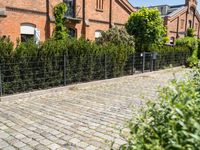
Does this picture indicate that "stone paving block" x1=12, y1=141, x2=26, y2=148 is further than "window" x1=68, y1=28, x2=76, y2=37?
No

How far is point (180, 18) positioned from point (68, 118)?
32.2 metres

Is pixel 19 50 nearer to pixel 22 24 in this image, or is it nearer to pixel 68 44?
pixel 68 44

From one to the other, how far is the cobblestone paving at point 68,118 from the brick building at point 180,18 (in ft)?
82.2

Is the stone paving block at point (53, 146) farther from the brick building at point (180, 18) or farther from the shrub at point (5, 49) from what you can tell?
the brick building at point (180, 18)

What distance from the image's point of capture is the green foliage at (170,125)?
153 centimetres

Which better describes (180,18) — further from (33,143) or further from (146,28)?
(33,143)

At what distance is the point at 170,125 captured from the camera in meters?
1.72

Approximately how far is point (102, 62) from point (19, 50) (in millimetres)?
4377

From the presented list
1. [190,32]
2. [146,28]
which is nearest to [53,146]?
[146,28]

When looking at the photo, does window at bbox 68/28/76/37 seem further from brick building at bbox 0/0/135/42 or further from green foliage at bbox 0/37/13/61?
green foliage at bbox 0/37/13/61

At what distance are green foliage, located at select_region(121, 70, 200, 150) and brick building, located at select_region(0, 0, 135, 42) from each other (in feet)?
35.5

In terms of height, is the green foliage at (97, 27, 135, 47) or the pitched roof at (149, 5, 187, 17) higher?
the pitched roof at (149, 5, 187, 17)

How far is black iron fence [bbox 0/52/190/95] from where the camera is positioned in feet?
27.1

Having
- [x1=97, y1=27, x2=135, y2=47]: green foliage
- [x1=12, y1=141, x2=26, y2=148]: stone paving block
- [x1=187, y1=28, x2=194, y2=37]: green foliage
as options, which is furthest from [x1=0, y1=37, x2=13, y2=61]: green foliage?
[x1=187, y1=28, x2=194, y2=37]: green foliage
